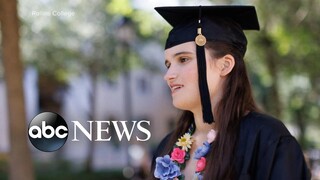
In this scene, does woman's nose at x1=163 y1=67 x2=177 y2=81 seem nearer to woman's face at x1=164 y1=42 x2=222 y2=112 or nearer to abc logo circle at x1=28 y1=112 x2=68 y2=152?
woman's face at x1=164 y1=42 x2=222 y2=112

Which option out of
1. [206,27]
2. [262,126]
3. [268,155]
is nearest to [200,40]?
[206,27]

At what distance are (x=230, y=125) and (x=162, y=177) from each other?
35 cm

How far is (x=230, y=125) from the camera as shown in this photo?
213 centimetres

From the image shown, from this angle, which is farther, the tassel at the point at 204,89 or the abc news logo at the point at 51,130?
the abc news logo at the point at 51,130

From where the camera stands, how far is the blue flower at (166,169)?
2250mm

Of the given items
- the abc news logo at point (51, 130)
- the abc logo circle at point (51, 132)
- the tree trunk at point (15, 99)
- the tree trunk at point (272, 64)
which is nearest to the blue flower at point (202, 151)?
the abc news logo at point (51, 130)

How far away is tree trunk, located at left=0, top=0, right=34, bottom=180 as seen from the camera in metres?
4.79

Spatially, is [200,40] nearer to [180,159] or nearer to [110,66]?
[180,159]

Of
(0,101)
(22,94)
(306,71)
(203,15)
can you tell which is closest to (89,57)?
(0,101)

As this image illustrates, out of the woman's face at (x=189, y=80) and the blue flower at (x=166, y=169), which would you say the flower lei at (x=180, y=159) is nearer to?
the blue flower at (x=166, y=169)

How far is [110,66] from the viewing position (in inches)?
698

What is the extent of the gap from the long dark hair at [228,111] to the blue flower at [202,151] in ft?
0.09

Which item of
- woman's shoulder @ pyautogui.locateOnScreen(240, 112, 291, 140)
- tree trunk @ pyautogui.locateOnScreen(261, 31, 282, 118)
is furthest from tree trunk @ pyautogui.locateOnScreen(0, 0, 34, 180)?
tree trunk @ pyautogui.locateOnScreen(261, 31, 282, 118)

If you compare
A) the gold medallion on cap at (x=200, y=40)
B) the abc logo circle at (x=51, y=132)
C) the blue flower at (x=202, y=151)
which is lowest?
the abc logo circle at (x=51, y=132)
